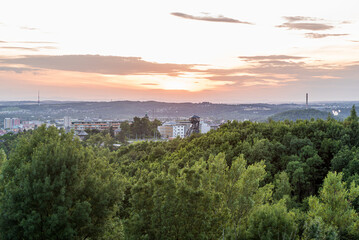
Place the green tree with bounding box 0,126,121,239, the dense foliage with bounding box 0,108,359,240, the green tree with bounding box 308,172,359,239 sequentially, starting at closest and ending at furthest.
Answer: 1. the dense foliage with bounding box 0,108,359,240
2. the green tree with bounding box 0,126,121,239
3. the green tree with bounding box 308,172,359,239

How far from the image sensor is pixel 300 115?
168625mm

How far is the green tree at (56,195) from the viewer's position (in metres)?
17.1

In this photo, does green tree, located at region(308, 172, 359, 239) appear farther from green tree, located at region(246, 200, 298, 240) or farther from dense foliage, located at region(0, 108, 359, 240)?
green tree, located at region(246, 200, 298, 240)

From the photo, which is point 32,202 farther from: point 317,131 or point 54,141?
point 317,131

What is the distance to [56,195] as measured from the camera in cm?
1822

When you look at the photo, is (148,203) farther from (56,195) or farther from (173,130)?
(173,130)

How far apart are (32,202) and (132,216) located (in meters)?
5.16

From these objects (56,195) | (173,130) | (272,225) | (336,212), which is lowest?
(173,130)

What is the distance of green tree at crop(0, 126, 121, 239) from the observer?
17.1m

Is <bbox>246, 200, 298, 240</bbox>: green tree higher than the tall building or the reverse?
higher

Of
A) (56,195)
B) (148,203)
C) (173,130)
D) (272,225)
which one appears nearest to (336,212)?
(272,225)

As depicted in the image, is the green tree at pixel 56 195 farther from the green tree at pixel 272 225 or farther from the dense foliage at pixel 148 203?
the green tree at pixel 272 225

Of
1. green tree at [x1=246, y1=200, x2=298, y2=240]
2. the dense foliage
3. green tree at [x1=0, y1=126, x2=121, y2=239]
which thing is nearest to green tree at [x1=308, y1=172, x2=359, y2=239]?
the dense foliage

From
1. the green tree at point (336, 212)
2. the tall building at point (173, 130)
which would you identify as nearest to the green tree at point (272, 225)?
the green tree at point (336, 212)
